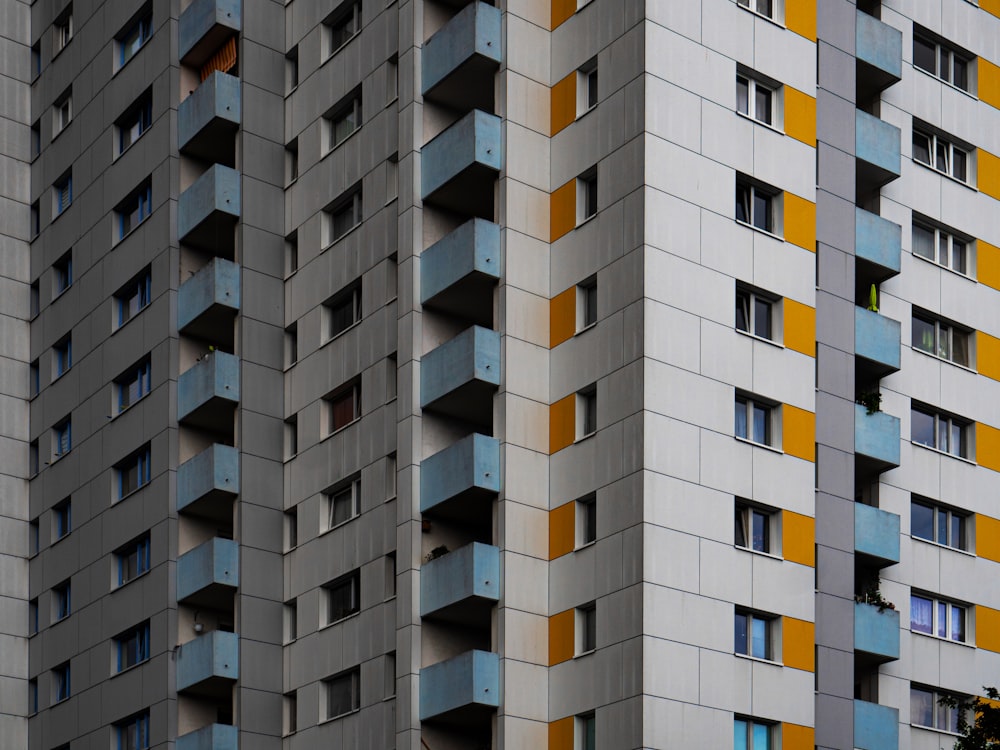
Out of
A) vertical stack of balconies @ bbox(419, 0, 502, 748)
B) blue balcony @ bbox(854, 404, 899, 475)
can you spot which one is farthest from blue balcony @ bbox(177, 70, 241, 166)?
blue balcony @ bbox(854, 404, 899, 475)

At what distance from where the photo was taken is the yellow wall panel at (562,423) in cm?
4984

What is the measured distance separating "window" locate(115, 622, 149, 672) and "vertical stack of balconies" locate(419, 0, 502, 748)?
13.2m

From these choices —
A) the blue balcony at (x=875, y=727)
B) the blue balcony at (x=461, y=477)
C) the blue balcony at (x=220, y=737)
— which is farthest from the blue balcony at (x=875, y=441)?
the blue balcony at (x=220, y=737)

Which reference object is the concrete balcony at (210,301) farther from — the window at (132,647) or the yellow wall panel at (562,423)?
the yellow wall panel at (562,423)

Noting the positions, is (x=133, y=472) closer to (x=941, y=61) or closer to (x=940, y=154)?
(x=940, y=154)

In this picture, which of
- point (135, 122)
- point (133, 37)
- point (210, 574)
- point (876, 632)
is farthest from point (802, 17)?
point (133, 37)

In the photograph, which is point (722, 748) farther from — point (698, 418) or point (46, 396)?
point (46, 396)

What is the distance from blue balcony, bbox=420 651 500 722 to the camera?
1866 inches

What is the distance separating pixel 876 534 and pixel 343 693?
15.7m

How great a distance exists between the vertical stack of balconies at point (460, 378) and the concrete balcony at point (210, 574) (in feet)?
25.8

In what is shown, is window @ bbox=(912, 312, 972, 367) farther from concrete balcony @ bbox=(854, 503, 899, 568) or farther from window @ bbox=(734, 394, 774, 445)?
window @ bbox=(734, 394, 774, 445)

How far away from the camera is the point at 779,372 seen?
50.7m

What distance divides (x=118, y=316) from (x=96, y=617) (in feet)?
34.3

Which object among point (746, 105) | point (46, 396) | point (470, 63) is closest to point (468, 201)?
point (470, 63)
